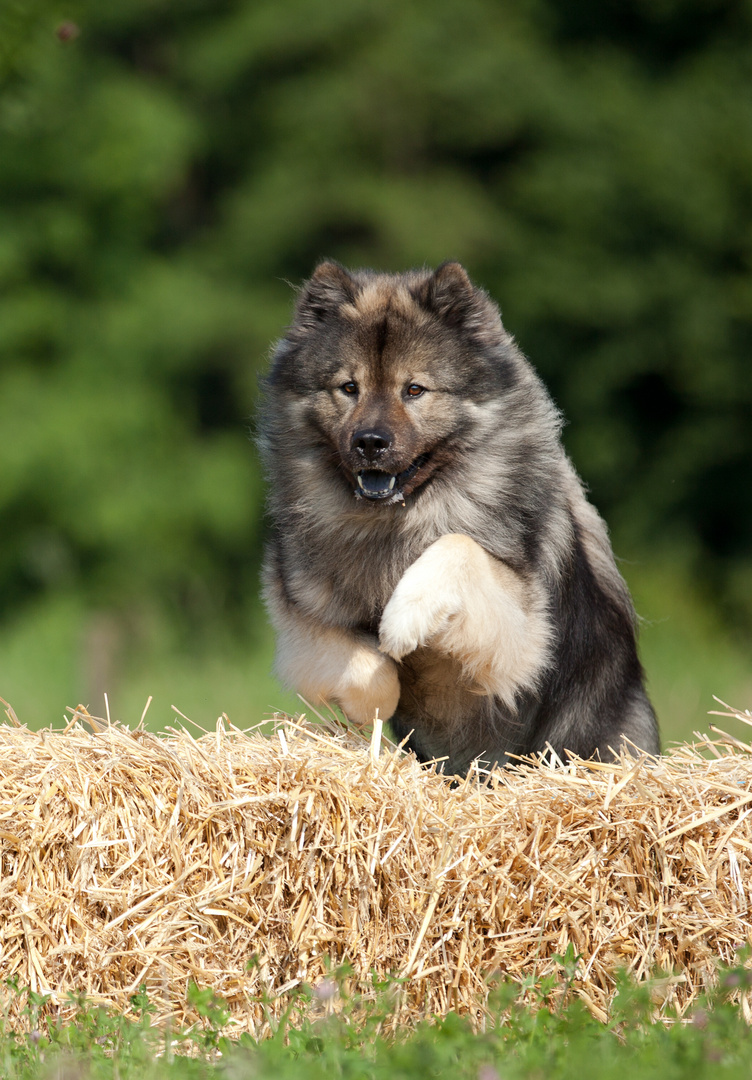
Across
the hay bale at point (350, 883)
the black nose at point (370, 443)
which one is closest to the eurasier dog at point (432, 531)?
the black nose at point (370, 443)

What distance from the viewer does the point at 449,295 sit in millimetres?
4188

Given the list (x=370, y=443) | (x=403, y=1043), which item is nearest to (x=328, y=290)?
(x=370, y=443)

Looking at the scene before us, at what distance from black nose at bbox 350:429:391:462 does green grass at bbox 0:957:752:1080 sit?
1.63m

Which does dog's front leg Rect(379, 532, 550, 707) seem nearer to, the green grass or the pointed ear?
the pointed ear

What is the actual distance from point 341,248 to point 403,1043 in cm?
1301

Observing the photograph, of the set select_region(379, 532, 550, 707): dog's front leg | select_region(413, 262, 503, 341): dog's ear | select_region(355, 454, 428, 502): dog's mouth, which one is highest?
select_region(413, 262, 503, 341): dog's ear

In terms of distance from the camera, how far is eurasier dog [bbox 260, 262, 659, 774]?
4.02 metres

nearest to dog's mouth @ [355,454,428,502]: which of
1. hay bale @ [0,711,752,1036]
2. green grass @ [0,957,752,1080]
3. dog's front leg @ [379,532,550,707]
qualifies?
dog's front leg @ [379,532,550,707]

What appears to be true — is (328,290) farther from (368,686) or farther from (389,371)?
(368,686)

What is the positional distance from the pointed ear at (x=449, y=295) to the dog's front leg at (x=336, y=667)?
3.84 ft

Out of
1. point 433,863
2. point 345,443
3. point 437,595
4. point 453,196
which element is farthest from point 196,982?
point 453,196

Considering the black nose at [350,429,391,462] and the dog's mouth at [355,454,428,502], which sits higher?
the black nose at [350,429,391,462]

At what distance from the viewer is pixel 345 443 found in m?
3.98

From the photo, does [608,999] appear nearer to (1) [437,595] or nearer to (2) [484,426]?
(1) [437,595]
